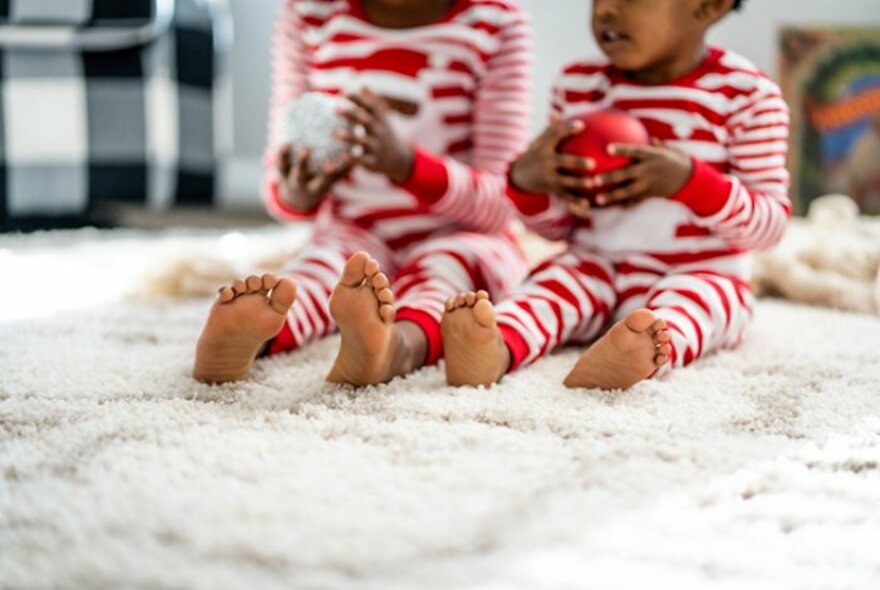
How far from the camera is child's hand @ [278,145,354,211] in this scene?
112 cm

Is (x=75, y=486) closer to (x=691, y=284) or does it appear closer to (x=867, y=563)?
(x=867, y=563)

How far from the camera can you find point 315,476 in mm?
644

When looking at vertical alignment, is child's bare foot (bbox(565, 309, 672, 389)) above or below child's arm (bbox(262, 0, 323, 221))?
below

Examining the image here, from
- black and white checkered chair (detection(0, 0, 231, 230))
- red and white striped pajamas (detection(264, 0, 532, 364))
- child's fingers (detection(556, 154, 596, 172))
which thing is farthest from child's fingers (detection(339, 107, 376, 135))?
black and white checkered chair (detection(0, 0, 231, 230))

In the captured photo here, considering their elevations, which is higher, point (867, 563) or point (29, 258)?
point (867, 563)

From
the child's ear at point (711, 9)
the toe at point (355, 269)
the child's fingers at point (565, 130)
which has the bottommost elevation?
the toe at point (355, 269)

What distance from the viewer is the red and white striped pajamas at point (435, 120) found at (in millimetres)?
1194

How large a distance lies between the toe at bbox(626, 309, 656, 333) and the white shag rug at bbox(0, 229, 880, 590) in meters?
0.06

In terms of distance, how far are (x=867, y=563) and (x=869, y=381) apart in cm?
42

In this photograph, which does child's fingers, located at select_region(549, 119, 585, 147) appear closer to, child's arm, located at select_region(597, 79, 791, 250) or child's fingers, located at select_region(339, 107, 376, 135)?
child's arm, located at select_region(597, 79, 791, 250)

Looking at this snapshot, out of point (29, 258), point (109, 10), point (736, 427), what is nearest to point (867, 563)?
point (736, 427)

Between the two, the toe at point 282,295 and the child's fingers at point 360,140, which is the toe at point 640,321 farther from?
the child's fingers at point 360,140

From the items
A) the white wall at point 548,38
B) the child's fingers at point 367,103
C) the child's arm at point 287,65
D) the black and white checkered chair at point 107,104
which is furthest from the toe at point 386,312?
the white wall at point 548,38

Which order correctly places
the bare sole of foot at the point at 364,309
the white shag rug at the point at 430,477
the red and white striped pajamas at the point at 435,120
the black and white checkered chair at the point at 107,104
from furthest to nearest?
the black and white checkered chair at the point at 107,104, the red and white striped pajamas at the point at 435,120, the bare sole of foot at the point at 364,309, the white shag rug at the point at 430,477
